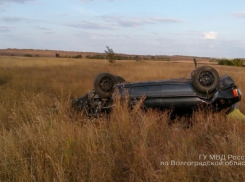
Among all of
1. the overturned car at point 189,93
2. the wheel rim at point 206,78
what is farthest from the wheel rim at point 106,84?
the wheel rim at point 206,78

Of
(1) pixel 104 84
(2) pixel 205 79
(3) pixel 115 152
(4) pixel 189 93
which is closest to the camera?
(3) pixel 115 152

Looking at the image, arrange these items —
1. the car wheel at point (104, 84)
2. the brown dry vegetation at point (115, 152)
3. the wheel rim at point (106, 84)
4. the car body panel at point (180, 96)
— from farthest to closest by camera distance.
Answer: the wheel rim at point (106, 84) → the car wheel at point (104, 84) → the car body panel at point (180, 96) → the brown dry vegetation at point (115, 152)

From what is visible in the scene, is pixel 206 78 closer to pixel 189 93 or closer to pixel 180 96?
pixel 189 93

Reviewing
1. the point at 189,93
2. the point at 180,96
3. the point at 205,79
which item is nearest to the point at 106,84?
the point at 180,96

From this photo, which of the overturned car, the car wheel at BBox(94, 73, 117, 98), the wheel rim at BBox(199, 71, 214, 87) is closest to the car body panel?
the overturned car

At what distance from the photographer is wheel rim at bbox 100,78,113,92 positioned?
5.23 metres

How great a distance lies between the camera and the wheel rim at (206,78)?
455cm

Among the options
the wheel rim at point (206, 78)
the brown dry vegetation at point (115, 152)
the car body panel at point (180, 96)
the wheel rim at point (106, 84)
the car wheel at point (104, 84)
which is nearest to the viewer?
the brown dry vegetation at point (115, 152)

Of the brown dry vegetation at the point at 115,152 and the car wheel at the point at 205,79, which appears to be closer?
the brown dry vegetation at the point at 115,152

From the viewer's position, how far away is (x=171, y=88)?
4.54 metres

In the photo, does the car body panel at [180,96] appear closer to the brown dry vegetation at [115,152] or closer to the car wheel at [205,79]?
the car wheel at [205,79]

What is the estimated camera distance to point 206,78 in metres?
4.57

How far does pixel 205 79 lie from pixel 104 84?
2102mm

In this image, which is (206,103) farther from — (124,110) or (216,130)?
(124,110)
